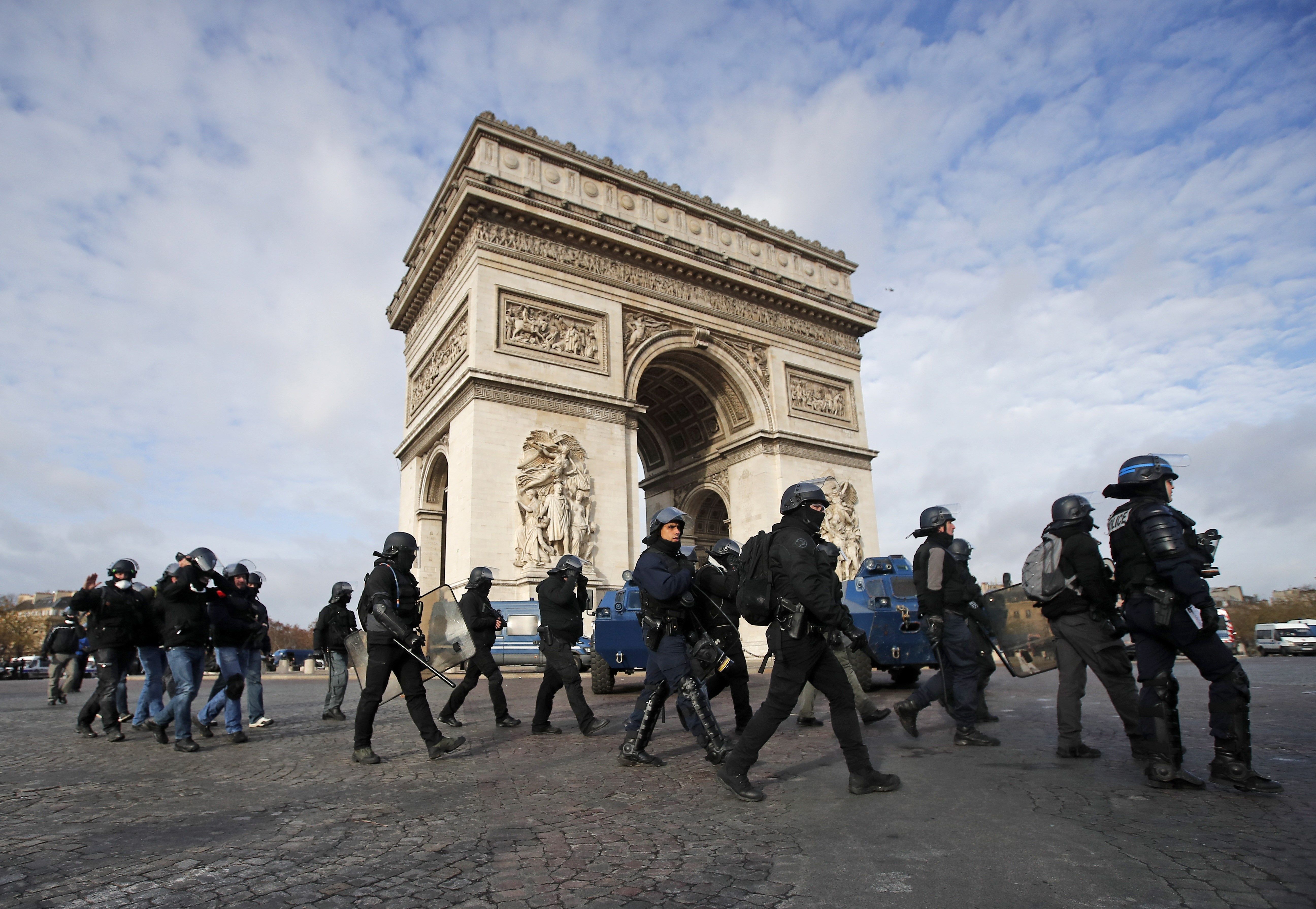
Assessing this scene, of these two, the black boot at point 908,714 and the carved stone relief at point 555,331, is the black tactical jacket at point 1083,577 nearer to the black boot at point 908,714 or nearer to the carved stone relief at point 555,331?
the black boot at point 908,714

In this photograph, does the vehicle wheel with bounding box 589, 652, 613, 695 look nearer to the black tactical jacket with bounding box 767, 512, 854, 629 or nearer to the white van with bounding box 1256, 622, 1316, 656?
the black tactical jacket with bounding box 767, 512, 854, 629

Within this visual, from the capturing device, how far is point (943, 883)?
2.67 metres

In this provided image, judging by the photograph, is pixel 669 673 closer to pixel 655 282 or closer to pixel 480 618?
pixel 480 618

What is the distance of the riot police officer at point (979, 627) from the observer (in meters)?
6.21

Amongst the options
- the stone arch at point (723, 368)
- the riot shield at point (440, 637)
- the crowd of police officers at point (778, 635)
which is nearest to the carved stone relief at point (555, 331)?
the stone arch at point (723, 368)

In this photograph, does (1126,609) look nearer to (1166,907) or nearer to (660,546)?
(1166,907)

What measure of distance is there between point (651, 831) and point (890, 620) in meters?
7.06

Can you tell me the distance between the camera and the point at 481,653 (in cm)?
714

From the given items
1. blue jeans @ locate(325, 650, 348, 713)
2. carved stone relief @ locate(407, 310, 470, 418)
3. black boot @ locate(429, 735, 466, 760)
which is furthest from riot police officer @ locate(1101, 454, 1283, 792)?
carved stone relief @ locate(407, 310, 470, 418)

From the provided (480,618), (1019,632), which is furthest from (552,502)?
(1019,632)

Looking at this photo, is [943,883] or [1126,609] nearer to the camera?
[943,883]

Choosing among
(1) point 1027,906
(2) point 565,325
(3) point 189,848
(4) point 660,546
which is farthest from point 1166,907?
(2) point 565,325

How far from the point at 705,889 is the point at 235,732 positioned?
19.4 feet

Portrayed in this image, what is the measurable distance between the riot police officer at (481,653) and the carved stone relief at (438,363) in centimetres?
1216
